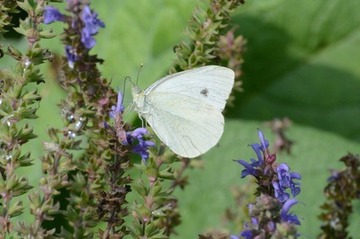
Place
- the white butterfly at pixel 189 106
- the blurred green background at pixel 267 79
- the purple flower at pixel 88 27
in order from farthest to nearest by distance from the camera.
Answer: the blurred green background at pixel 267 79, the white butterfly at pixel 189 106, the purple flower at pixel 88 27

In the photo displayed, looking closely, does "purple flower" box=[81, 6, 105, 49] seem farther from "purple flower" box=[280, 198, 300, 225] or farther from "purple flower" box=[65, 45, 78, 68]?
"purple flower" box=[280, 198, 300, 225]

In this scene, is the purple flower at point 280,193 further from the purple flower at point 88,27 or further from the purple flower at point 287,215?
the purple flower at point 88,27

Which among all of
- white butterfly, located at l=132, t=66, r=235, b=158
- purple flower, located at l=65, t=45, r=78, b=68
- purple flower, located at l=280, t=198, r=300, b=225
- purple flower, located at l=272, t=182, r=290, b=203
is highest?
purple flower, located at l=65, t=45, r=78, b=68

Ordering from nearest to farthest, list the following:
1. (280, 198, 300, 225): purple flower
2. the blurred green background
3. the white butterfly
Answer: (280, 198, 300, 225): purple flower → the white butterfly → the blurred green background

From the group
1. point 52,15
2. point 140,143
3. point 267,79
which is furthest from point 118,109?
point 267,79

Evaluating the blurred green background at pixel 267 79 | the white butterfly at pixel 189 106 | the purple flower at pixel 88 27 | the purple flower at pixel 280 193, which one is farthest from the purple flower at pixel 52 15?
the blurred green background at pixel 267 79

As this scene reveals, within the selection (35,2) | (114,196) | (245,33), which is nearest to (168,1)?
(245,33)

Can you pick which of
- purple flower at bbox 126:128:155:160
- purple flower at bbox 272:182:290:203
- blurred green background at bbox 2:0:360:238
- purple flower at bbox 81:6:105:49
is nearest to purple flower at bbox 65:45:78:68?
purple flower at bbox 81:6:105:49
